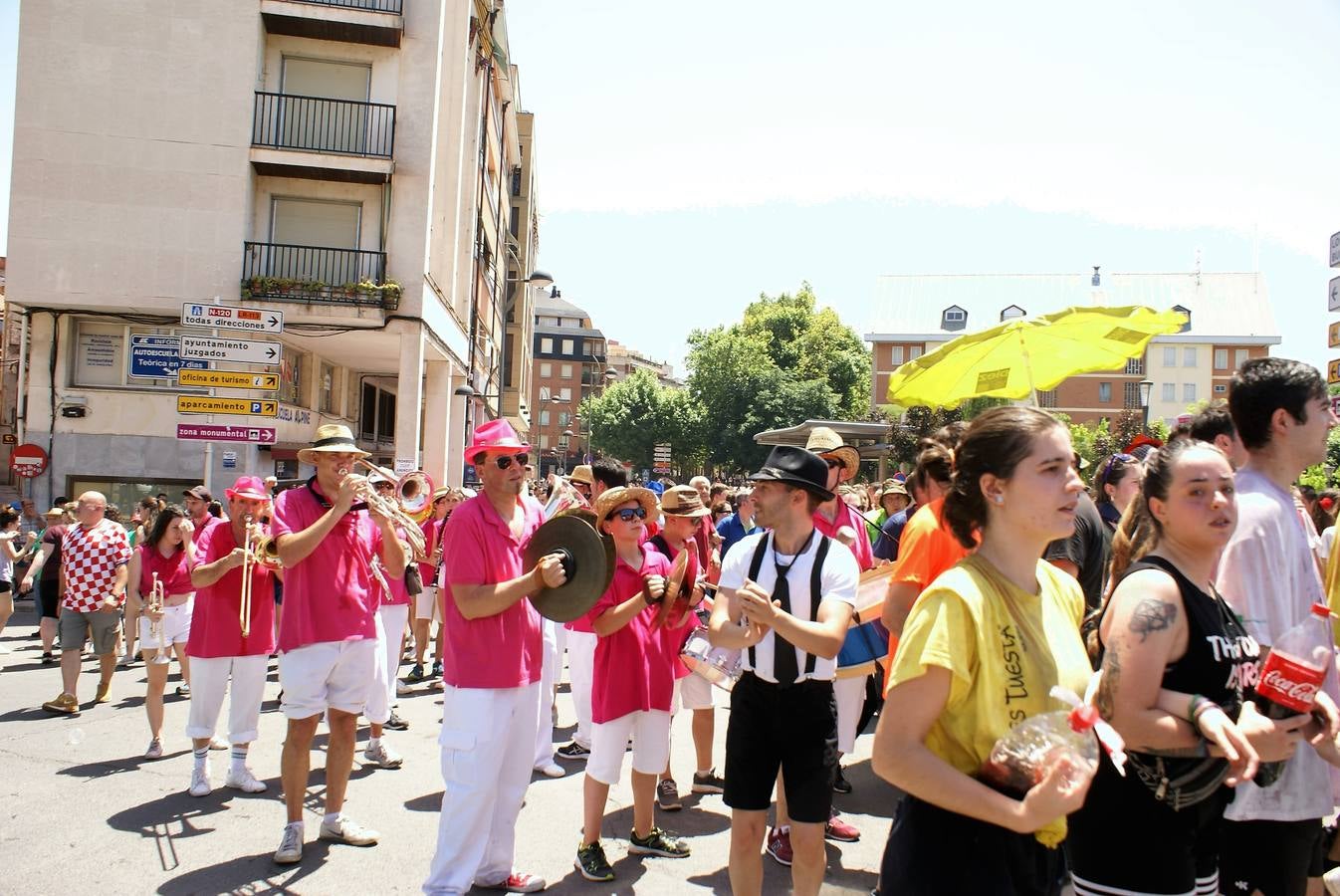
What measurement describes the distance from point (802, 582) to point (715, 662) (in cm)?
53

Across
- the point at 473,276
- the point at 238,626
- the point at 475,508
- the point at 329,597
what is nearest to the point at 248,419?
the point at 238,626

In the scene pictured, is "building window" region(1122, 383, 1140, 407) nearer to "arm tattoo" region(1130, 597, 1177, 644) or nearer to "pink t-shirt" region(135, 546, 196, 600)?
"pink t-shirt" region(135, 546, 196, 600)

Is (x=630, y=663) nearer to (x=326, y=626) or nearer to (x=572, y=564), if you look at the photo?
(x=572, y=564)

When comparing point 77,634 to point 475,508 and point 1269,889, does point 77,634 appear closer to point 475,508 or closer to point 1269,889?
point 475,508

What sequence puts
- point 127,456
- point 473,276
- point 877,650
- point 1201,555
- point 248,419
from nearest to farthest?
point 1201,555
point 877,650
point 248,419
point 127,456
point 473,276

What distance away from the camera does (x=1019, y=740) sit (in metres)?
2.13

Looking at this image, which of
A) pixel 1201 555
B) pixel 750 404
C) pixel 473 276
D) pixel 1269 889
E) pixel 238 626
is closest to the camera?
pixel 1201 555

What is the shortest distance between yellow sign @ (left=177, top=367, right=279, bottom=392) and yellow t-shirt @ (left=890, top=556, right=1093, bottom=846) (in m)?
10.7

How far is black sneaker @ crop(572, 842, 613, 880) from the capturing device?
492 centimetres

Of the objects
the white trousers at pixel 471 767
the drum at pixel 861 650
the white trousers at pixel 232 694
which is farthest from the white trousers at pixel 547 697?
the white trousers at pixel 232 694

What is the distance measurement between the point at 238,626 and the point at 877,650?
4296 mm

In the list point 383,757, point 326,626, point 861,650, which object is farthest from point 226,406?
point 861,650

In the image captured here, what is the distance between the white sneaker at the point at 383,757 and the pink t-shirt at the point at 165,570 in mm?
2673

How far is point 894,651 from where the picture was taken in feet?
16.0
